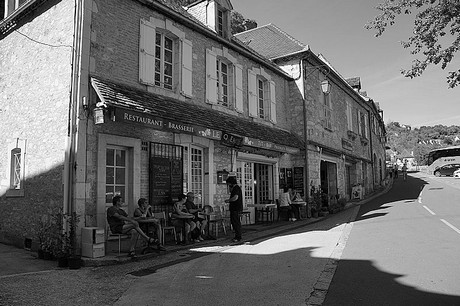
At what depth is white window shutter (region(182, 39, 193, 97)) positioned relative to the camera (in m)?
9.46

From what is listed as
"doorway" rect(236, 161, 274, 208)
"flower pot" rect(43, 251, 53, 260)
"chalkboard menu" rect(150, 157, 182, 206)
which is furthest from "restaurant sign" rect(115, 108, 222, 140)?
"doorway" rect(236, 161, 274, 208)

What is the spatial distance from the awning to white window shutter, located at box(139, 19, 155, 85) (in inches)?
15.6

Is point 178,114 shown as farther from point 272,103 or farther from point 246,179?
point 272,103

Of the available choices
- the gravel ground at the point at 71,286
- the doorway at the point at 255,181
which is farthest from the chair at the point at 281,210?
the gravel ground at the point at 71,286

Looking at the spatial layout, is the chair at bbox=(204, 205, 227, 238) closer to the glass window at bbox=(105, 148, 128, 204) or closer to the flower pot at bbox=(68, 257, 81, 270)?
the glass window at bbox=(105, 148, 128, 204)

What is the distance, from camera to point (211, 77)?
10578 millimetres

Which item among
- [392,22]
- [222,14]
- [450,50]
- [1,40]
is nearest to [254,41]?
[222,14]

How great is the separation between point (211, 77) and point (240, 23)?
1939 cm

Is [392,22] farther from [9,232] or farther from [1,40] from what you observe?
[9,232]

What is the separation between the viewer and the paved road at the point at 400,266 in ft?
14.3

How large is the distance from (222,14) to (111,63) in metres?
5.58

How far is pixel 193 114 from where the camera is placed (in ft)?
29.5

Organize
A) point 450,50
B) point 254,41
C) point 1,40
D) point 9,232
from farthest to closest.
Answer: point 254,41
point 450,50
point 1,40
point 9,232

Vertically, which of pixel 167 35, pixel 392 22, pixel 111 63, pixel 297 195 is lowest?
pixel 297 195
